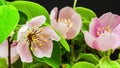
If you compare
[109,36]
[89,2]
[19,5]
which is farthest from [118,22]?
[89,2]

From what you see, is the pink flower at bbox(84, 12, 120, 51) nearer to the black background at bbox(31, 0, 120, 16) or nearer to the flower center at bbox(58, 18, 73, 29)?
the flower center at bbox(58, 18, 73, 29)

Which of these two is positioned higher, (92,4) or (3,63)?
(3,63)

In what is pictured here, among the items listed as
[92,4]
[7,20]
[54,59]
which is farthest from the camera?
[92,4]

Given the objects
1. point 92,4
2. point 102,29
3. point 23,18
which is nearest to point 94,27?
point 102,29

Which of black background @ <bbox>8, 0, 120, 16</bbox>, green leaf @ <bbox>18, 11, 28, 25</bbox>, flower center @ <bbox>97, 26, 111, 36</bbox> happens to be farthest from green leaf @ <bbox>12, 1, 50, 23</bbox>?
black background @ <bbox>8, 0, 120, 16</bbox>

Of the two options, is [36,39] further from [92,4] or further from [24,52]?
[92,4]

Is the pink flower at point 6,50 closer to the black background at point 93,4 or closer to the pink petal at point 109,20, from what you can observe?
the pink petal at point 109,20
